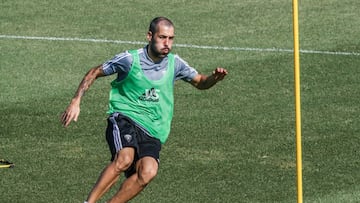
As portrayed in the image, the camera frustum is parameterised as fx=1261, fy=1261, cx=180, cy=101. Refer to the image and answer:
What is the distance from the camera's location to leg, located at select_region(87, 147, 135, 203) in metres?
13.5

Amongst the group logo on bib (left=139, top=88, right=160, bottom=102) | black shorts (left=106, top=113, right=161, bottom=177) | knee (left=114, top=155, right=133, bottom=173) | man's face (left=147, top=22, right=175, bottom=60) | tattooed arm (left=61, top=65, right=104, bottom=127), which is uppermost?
man's face (left=147, top=22, right=175, bottom=60)

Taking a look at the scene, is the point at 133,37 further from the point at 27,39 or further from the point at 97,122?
the point at 97,122

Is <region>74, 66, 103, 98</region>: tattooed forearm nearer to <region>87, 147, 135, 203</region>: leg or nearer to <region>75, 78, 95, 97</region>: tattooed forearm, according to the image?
<region>75, 78, 95, 97</region>: tattooed forearm

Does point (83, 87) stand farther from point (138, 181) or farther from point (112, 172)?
point (138, 181)

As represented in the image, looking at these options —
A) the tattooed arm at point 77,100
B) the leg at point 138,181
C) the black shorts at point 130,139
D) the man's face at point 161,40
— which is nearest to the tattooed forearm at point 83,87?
the tattooed arm at point 77,100

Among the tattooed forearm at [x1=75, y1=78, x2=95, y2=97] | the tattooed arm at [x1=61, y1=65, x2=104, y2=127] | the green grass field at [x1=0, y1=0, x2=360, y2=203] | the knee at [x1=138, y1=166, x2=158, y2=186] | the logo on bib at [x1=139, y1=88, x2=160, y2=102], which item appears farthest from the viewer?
the green grass field at [x1=0, y1=0, x2=360, y2=203]

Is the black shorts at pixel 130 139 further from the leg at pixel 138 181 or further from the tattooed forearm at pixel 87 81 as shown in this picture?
the tattooed forearm at pixel 87 81

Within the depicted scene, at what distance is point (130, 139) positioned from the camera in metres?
13.6

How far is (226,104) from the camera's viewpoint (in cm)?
1909

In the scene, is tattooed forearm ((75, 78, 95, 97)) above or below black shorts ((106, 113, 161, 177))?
above

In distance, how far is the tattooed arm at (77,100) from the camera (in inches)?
501

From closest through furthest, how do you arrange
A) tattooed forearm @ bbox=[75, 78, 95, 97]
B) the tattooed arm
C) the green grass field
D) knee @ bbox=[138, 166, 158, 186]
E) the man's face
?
the tattooed arm < tattooed forearm @ bbox=[75, 78, 95, 97] < knee @ bbox=[138, 166, 158, 186] < the man's face < the green grass field

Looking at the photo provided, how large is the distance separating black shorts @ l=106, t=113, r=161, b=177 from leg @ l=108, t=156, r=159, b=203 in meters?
0.14

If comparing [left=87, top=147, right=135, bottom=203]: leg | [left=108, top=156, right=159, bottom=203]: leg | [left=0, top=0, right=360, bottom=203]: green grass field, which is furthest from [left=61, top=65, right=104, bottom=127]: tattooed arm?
[left=0, top=0, right=360, bottom=203]: green grass field
